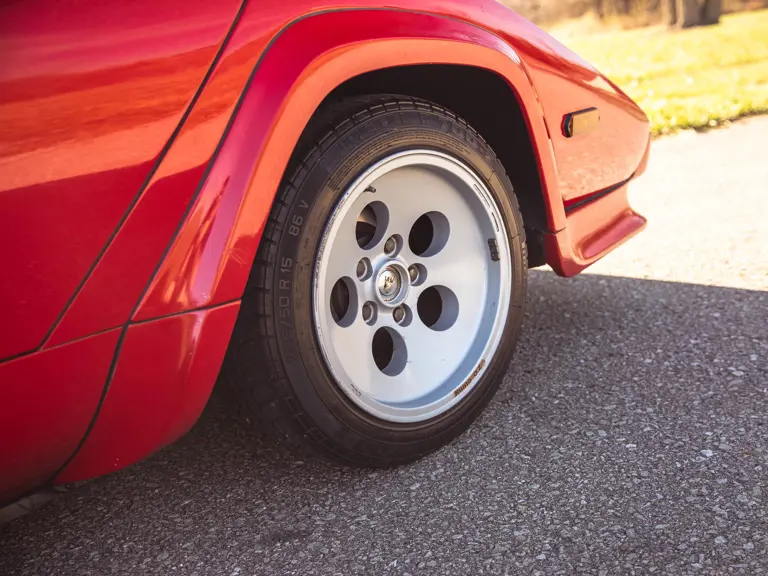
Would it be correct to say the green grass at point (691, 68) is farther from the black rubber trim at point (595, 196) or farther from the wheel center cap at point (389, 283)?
the wheel center cap at point (389, 283)

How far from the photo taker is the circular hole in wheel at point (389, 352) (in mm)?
2264

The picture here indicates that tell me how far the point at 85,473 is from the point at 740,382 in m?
1.86

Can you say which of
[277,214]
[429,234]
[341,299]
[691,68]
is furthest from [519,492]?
[691,68]

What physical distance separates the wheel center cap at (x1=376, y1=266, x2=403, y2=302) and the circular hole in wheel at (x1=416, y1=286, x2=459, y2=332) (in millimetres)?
184

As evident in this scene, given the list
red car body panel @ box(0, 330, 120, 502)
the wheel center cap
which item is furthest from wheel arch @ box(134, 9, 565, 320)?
the wheel center cap

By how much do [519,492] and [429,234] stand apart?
0.77 metres

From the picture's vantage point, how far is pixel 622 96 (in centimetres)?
284

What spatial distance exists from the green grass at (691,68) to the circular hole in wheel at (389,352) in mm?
4586

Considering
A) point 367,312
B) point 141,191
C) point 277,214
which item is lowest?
point 367,312

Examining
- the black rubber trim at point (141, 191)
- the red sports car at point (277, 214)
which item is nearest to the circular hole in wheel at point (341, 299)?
the red sports car at point (277, 214)

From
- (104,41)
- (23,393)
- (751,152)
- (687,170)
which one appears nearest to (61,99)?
(104,41)

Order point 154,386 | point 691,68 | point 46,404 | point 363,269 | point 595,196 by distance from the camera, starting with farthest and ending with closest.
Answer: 1. point 691,68
2. point 595,196
3. point 363,269
4. point 154,386
5. point 46,404

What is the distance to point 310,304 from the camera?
75.2 inches

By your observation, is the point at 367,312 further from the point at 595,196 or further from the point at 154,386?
the point at 595,196
